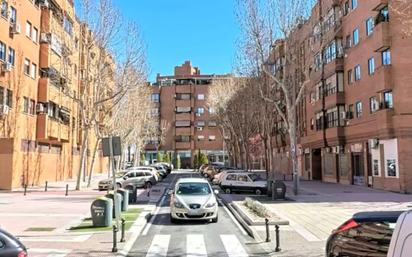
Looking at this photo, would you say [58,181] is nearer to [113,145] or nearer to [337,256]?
[113,145]

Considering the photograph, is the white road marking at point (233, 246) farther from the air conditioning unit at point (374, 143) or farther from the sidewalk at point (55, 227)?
the air conditioning unit at point (374, 143)

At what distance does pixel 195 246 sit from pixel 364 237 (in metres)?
7.78

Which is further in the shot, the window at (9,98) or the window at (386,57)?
the window at (9,98)

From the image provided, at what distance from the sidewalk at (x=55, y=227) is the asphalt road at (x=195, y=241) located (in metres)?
0.53

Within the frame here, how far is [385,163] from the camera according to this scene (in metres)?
31.9

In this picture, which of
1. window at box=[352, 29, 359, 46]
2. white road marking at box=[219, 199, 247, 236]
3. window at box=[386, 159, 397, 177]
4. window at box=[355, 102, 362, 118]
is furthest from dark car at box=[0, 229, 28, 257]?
window at box=[352, 29, 359, 46]

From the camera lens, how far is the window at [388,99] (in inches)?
1235

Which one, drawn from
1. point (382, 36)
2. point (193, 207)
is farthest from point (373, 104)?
point (193, 207)

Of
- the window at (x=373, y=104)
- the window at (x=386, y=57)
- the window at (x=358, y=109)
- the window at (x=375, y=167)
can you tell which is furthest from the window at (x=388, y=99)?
the window at (x=358, y=109)

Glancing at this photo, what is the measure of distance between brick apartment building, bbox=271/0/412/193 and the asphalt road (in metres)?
13.4

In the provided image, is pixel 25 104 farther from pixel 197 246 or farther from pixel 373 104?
pixel 197 246

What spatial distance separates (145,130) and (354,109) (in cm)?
3513

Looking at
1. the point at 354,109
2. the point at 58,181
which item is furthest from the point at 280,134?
the point at 58,181

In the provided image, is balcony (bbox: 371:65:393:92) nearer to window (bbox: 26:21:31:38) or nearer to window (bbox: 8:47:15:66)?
window (bbox: 8:47:15:66)
